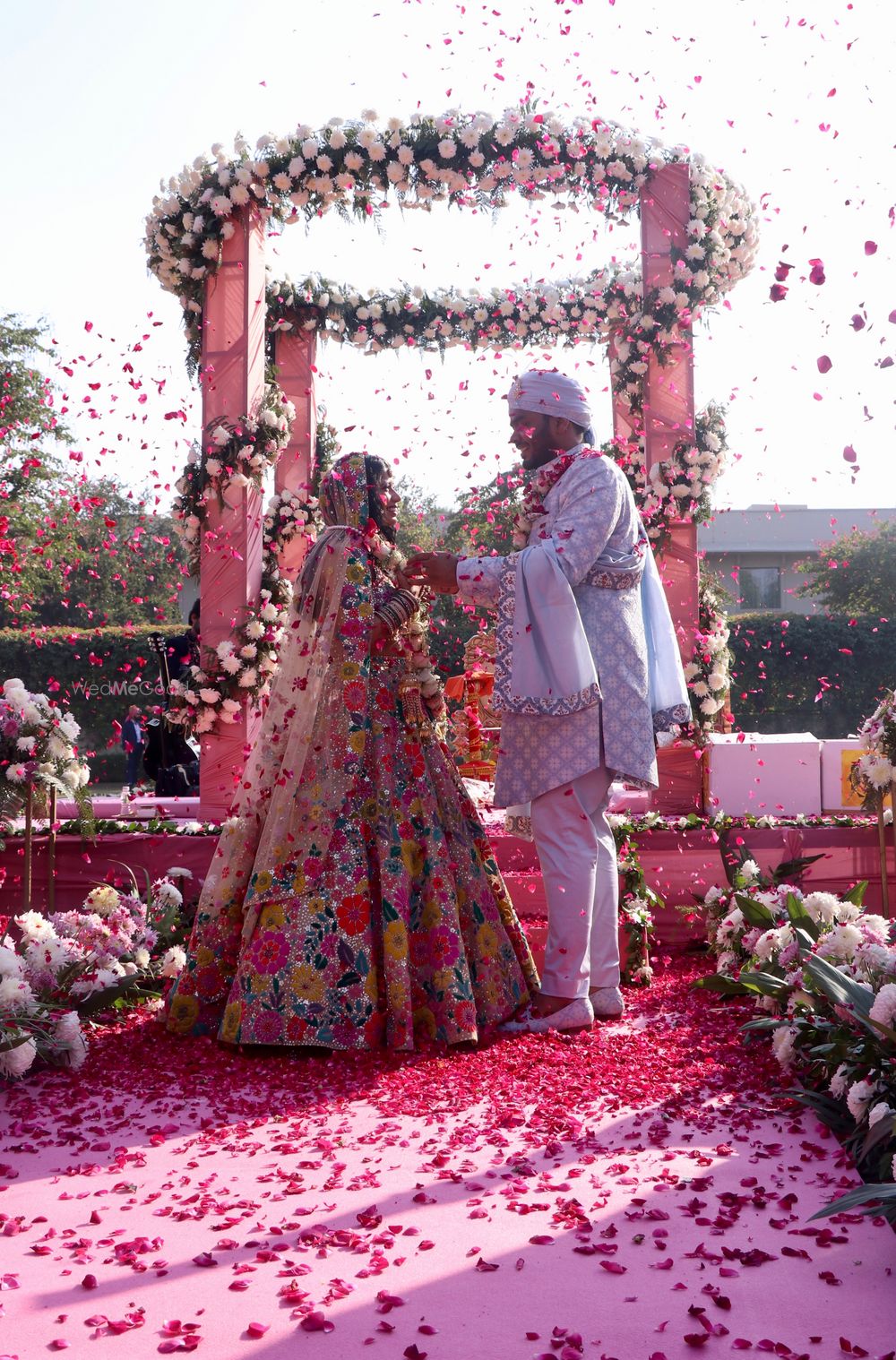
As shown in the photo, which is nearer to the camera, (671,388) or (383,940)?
(383,940)

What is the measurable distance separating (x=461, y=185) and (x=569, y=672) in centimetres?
405

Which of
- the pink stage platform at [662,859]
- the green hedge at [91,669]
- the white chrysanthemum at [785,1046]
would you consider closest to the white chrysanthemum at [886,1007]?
the white chrysanthemum at [785,1046]

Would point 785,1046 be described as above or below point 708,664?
below

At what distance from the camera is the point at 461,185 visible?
21.4 feet

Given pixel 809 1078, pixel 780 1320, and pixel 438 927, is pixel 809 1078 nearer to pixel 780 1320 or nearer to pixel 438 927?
pixel 438 927

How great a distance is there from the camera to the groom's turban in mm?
3809

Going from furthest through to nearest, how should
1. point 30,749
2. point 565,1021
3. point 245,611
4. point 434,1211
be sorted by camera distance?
point 245,611, point 30,749, point 565,1021, point 434,1211

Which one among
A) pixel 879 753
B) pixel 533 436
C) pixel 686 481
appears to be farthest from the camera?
pixel 686 481

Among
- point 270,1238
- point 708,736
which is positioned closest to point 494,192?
point 708,736

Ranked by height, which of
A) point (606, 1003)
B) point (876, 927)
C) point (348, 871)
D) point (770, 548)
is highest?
point (770, 548)

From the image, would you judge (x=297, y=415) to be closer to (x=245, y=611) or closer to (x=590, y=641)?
(x=245, y=611)

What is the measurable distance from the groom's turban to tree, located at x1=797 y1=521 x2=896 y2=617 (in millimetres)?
22270

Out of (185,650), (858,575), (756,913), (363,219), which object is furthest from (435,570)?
(858,575)

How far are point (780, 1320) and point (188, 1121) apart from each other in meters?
1.55
